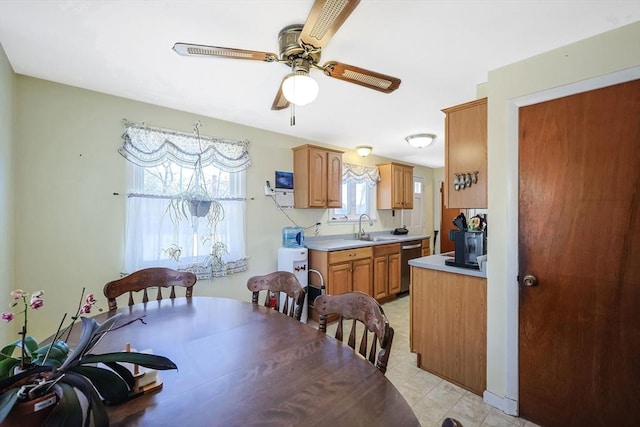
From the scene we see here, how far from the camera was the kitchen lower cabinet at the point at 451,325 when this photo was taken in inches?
80.2

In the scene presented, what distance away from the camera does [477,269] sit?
6.85 feet

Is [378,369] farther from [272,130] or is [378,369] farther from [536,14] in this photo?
[272,130]

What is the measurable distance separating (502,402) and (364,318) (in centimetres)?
147

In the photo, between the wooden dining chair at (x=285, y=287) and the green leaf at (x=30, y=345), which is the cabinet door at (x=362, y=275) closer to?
the wooden dining chair at (x=285, y=287)

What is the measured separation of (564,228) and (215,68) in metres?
2.49

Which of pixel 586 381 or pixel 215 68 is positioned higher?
pixel 215 68

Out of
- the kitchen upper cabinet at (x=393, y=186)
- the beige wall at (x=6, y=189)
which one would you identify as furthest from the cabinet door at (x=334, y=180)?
the beige wall at (x=6, y=189)

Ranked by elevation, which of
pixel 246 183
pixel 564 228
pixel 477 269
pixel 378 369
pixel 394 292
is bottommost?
pixel 394 292

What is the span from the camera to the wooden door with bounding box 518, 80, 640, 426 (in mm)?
1502

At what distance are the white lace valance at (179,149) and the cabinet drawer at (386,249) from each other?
208 centimetres

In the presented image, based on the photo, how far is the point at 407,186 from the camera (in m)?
5.14

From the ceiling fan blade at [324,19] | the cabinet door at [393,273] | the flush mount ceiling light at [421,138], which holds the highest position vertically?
the flush mount ceiling light at [421,138]

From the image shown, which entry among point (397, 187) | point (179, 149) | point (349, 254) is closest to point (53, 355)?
point (179, 149)

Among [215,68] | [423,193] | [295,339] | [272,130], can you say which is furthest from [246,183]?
[423,193]
